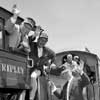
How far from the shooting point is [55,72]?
4.80 m

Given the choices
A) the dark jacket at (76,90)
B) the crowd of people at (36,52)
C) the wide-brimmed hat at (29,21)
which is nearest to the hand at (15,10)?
the crowd of people at (36,52)

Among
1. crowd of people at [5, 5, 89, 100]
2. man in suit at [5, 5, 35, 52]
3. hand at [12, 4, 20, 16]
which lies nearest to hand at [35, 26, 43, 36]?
crowd of people at [5, 5, 89, 100]

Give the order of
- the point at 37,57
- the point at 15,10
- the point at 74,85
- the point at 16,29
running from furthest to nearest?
the point at 74,85 → the point at 37,57 → the point at 16,29 → the point at 15,10

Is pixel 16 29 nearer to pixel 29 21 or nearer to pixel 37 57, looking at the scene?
pixel 29 21

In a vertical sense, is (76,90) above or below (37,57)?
below

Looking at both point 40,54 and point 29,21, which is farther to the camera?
point 40,54

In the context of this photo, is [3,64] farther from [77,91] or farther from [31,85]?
[77,91]

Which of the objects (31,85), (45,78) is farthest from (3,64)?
(45,78)

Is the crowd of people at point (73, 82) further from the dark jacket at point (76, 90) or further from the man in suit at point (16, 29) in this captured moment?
the man in suit at point (16, 29)

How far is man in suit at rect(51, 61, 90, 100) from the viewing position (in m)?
4.71

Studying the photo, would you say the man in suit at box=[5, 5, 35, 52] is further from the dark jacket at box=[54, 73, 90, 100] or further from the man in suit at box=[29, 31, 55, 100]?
the dark jacket at box=[54, 73, 90, 100]

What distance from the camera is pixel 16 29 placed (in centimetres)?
342

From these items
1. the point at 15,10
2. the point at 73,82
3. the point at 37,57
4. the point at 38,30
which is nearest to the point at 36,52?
the point at 37,57

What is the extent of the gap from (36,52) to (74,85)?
1361 millimetres
